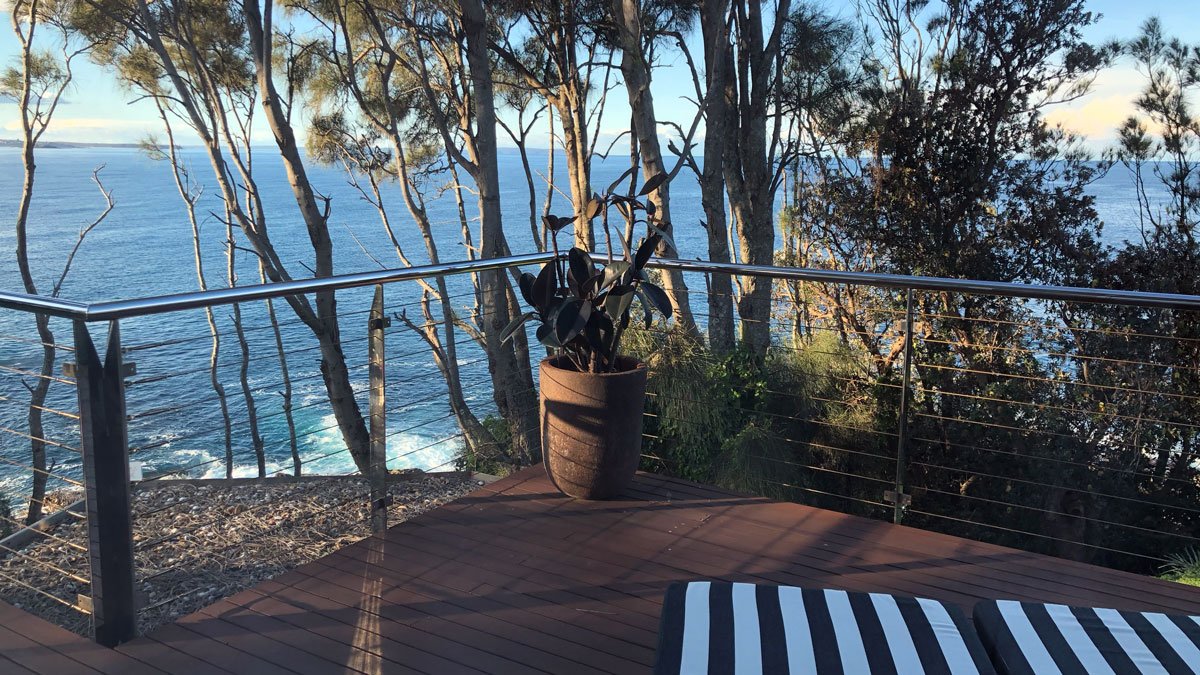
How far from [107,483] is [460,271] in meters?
Answer: 1.44

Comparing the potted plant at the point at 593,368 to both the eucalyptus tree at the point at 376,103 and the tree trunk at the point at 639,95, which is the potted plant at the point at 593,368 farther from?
the eucalyptus tree at the point at 376,103

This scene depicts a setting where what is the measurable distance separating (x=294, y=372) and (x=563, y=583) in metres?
23.9

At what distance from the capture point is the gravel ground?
21.2 ft

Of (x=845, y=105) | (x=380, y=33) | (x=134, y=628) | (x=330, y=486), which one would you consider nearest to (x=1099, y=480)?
(x=845, y=105)

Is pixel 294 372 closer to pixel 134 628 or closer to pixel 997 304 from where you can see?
pixel 997 304

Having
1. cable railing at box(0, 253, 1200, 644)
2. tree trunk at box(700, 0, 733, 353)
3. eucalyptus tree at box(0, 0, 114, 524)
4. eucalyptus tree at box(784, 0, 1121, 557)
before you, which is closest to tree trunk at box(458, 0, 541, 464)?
cable railing at box(0, 253, 1200, 644)

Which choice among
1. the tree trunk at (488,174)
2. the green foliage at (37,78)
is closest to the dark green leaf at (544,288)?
the tree trunk at (488,174)

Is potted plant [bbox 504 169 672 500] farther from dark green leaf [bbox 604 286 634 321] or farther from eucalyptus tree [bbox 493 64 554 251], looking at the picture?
eucalyptus tree [bbox 493 64 554 251]

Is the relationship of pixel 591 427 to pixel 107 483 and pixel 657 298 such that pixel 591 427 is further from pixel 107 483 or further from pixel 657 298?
pixel 107 483

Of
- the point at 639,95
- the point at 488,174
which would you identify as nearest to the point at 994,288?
the point at 488,174

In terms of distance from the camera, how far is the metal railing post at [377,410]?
316 centimetres

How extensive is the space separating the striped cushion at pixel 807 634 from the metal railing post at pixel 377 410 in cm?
145

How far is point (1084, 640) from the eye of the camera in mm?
1857

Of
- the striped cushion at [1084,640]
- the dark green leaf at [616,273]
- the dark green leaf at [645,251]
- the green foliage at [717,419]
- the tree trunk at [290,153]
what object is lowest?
the green foliage at [717,419]
